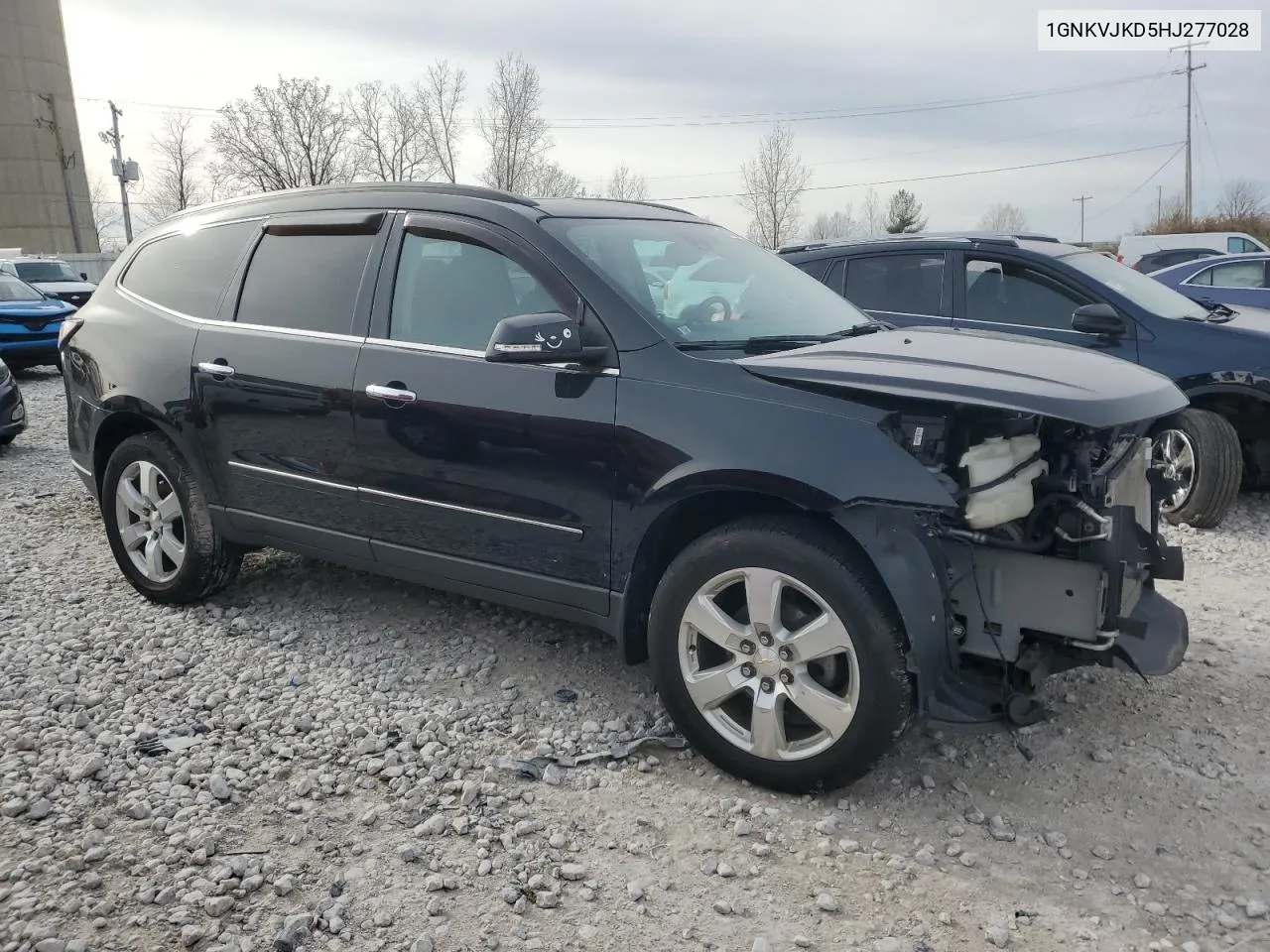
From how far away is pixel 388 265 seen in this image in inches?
154

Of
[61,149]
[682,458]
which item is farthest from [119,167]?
[682,458]

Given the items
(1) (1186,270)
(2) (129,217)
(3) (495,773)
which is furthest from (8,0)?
(3) (495,773)

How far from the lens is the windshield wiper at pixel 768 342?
3.32 m

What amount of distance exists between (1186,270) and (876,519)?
13.8 meters

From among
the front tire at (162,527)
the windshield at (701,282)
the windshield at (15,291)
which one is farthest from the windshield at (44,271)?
→ the windshield at (701,282)

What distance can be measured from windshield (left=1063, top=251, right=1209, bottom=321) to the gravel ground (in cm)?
259

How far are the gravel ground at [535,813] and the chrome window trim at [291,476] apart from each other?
745mm

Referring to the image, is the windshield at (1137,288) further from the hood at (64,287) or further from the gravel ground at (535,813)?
the hood at (64,287)

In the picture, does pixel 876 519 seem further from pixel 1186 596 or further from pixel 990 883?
pixel 1186 596

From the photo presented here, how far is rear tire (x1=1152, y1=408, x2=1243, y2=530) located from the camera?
19.1ft

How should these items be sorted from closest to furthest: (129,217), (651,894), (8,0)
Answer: (651,894)
(129,217)
(8,0)

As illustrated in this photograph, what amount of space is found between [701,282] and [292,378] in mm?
1727

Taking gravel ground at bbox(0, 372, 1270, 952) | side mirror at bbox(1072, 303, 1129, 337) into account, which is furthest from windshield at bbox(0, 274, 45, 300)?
side mirror at bbox(1072, 303, 1129, 337)

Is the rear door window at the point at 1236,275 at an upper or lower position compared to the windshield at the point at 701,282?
lower
